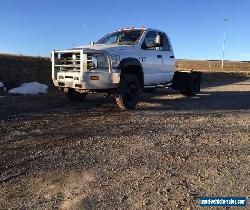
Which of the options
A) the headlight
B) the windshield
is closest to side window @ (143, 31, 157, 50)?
the windshield

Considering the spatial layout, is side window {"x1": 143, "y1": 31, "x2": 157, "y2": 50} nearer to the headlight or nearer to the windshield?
the windshield

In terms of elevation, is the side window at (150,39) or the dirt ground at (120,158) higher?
the side window at (150,39)

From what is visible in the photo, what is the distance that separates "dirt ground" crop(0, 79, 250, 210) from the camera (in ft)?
15.4

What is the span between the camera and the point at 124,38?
11.9 meters

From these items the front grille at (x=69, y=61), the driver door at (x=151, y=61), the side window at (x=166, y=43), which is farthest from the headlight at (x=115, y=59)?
the side window at (x=166, y=43)

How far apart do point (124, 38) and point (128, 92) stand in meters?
1.92

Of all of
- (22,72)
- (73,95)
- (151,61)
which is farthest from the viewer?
(22,72)

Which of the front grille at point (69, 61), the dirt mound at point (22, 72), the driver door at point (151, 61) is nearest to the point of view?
the front grille at point (69, 61)

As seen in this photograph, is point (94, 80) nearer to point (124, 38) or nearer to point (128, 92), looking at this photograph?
point (128, 92)

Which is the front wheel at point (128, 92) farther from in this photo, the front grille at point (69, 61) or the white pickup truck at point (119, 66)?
the front grille at point (69, 61)

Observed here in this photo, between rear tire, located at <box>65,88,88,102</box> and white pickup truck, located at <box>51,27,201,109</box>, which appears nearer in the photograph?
white pickup truck, located at <box>51,27,201,109</box>

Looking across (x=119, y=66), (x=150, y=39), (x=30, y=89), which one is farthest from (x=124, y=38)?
(x=30, y=89)

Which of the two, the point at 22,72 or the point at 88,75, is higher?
the point at 88,75

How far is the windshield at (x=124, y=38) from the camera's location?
1160 cm
